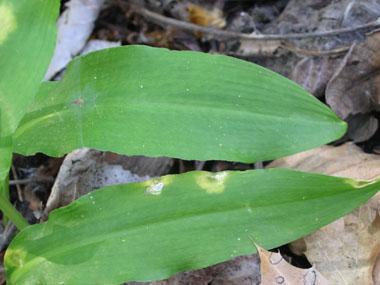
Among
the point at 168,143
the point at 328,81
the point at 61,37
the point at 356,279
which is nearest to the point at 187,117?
the point at 168,143

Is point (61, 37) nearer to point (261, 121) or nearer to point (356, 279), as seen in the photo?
point (261, 121)

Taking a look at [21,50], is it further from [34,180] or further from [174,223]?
[34,180]

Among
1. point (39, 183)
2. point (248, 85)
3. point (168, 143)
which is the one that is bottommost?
point (39, 183)

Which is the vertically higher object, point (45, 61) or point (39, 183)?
point (45, 61)

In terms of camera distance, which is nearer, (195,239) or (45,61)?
(45,61)

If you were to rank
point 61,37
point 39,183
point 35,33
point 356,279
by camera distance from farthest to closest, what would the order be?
point 61,37
point 39,183
point 356,279
point 35,33

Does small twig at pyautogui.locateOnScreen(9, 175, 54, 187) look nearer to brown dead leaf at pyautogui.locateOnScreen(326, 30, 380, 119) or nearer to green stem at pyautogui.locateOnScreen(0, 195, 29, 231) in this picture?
green stem at pyautogui.locateOnScreen(0, 195, 29, 231)

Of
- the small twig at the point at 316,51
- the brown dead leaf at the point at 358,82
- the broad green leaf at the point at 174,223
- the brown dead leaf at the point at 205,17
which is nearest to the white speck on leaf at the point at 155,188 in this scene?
the broad green leaf at the point at 174,223

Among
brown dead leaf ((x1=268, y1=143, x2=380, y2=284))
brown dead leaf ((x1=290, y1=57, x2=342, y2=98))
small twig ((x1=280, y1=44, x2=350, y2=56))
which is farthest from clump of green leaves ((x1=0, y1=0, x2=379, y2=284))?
small twig ((x1=280, y1=44, x2=350, y2=56))

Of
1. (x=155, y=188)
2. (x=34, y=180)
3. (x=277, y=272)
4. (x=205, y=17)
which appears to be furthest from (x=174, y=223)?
(x=205, y=17)
